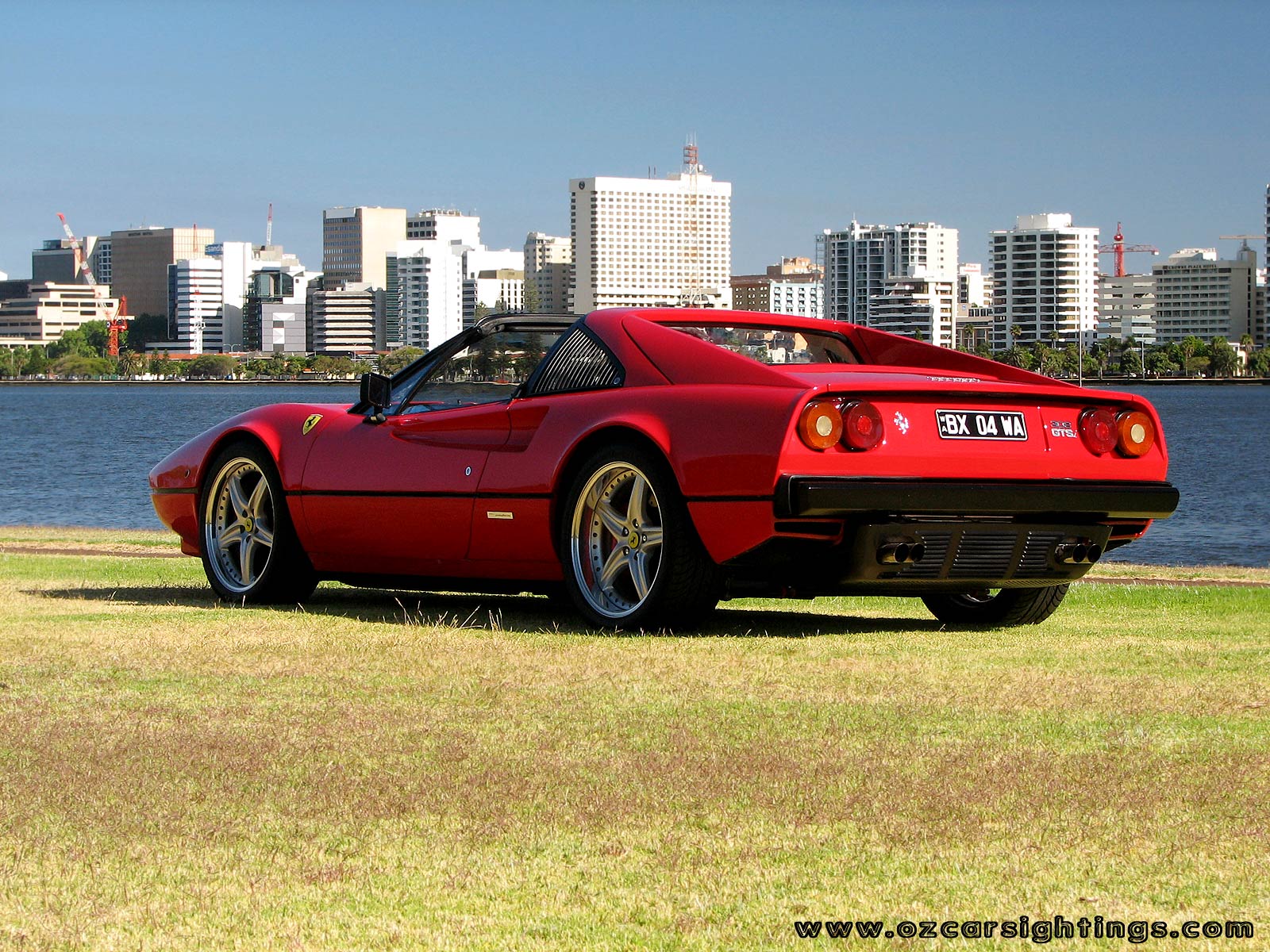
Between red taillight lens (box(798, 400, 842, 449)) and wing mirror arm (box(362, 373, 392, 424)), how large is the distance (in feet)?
8.31

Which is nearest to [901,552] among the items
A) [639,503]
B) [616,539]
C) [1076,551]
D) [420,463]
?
[1076,551]

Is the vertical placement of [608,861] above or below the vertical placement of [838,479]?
below

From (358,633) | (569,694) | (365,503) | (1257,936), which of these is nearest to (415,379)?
(365,503)

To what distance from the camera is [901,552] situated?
670 centimetres

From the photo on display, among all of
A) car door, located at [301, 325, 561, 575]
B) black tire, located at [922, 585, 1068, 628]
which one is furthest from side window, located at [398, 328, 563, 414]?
black tire, located at [922, 585, 1068, 628]

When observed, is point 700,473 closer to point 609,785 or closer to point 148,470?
point 609,785

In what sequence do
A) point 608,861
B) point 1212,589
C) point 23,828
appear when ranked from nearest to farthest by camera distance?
point 608,861, point 23,828, point 1212,589

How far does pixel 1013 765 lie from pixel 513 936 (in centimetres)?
170

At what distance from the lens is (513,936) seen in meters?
3.16

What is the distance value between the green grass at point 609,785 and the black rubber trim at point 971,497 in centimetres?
51

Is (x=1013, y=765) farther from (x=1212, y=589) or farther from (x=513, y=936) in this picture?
(x=1212, y=589)

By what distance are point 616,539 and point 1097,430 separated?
6.24 ft

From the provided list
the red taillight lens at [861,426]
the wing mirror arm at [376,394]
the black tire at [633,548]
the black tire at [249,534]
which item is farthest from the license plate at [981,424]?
the black tire at [249,534]

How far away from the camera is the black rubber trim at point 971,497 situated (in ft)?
21.2
